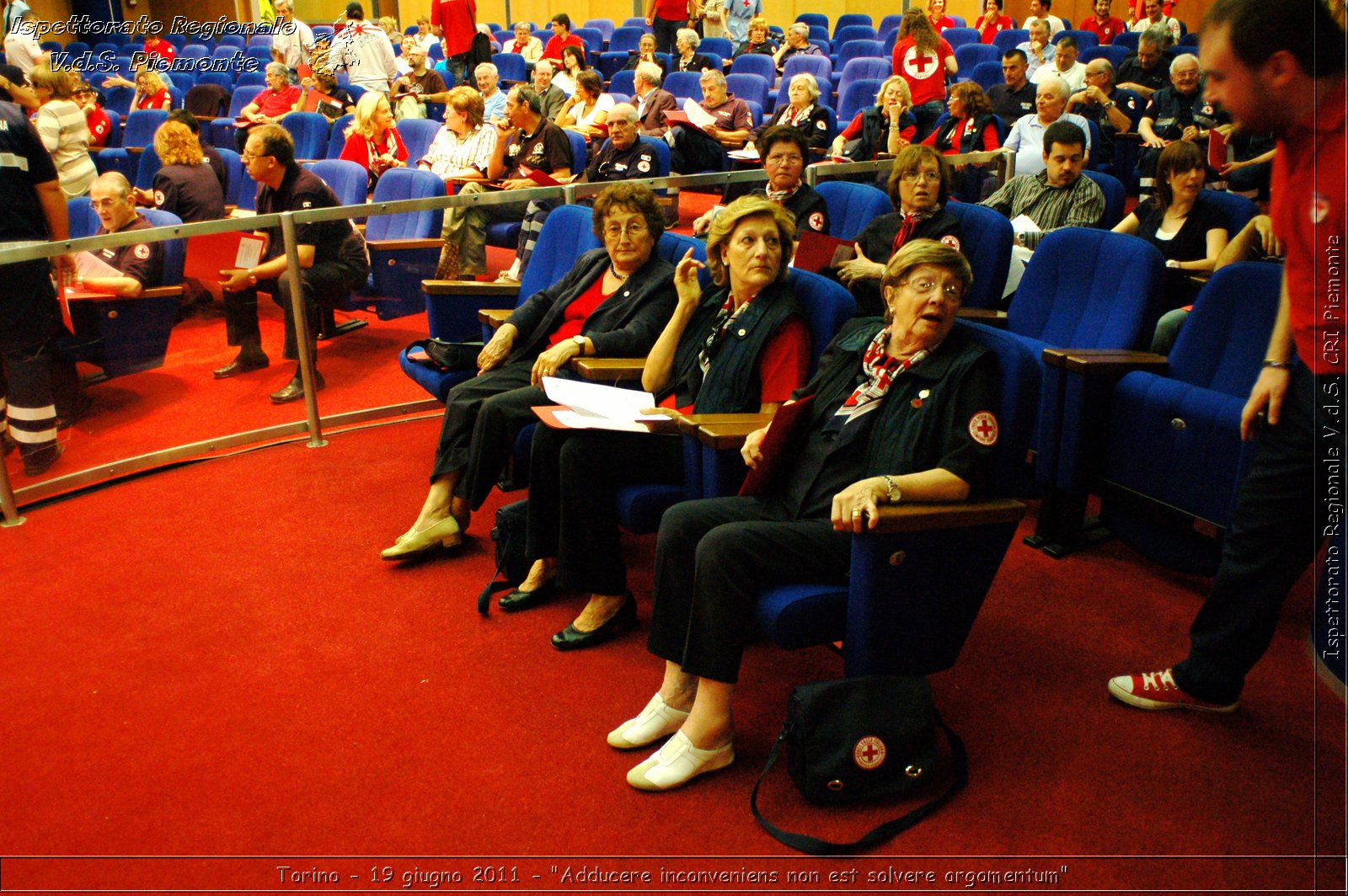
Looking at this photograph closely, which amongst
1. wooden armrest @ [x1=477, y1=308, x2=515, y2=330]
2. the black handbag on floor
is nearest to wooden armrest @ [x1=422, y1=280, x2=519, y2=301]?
wooden armrest @ [x1=477, y1=308, x2=515, y2=330]

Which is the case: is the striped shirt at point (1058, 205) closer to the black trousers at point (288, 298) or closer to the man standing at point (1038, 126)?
the man standing at point (1038, 126)

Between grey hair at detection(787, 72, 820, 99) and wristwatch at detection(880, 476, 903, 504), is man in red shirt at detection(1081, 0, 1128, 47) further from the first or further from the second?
wristwatch at detection(880, 476, 903, 504)

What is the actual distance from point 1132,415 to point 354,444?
8.83 ft

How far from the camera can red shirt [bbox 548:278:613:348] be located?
325cm

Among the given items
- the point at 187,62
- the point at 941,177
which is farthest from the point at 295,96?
the point at 941,177

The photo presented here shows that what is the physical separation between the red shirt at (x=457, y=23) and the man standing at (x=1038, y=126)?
5460 mm

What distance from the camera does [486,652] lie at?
2.63 m

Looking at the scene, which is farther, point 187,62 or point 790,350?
point 187,62

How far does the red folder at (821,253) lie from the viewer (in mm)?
3730

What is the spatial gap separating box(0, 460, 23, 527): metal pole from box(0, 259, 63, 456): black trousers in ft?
0.39

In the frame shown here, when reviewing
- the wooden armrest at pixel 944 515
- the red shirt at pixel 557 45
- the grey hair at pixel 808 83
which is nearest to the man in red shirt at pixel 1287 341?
the wooden armrest at pixel 944 515

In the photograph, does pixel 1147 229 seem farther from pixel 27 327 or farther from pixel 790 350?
pixel 27 327

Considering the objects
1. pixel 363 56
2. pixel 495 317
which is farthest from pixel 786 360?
pixel 363 56

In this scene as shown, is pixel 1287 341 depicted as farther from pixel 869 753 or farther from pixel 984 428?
pixel 869 753
